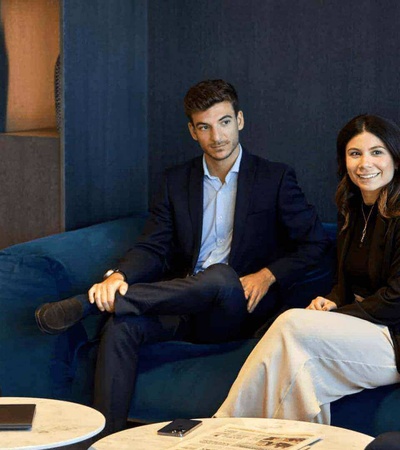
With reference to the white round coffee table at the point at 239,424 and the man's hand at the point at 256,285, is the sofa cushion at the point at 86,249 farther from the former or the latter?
the white round coffee table at the point at 239,424

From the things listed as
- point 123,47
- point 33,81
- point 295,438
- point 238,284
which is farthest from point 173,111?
point 295,438

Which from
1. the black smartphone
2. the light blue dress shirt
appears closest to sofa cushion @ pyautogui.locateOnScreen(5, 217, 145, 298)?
the light blue dress shirt

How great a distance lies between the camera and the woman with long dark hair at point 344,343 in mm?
2895

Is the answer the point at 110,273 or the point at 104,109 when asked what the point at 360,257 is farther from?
the point at 104,109

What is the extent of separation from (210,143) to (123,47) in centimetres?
87

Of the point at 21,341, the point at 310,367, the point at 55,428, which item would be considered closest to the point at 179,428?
the point at 55,428

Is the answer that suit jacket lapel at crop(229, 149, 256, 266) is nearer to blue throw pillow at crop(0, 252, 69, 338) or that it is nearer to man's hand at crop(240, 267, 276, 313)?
man's hand at crop(240, 267, 276, 313)

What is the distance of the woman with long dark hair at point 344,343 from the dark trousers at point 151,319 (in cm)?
36

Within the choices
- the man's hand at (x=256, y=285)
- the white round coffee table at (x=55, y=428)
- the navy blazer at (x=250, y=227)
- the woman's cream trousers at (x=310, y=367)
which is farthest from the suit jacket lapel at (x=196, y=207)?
the white round coffee table at (x=55, y=428)

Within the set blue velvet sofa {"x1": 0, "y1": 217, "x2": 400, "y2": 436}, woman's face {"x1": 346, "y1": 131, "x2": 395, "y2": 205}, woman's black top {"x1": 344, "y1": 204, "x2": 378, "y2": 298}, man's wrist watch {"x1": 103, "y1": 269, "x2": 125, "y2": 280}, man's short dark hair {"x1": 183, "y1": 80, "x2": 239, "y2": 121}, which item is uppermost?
man's short dark hair {"x1": 183, "y1": 80, "x2": 239, "y2": 121}

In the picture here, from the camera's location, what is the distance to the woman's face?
3.08 meters

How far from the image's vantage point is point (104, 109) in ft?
13.6

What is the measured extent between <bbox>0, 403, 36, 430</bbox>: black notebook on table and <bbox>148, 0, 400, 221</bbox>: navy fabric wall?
6.48 ft

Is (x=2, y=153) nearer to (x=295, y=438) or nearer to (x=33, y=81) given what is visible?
(x=33, y=81)
